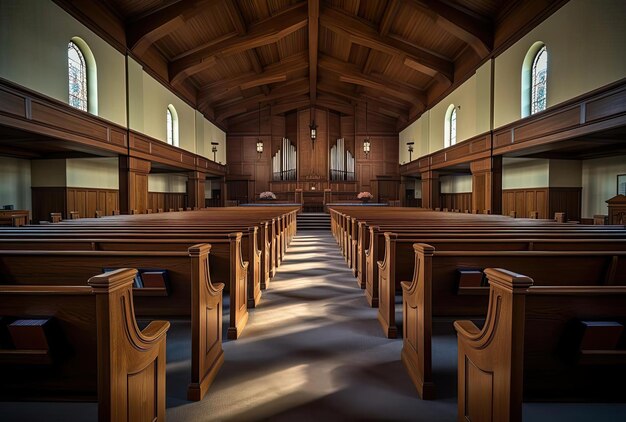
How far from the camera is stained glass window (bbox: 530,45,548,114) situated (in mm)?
8087

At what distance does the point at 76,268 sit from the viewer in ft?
9.07

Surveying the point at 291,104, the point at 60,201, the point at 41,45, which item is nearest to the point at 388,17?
the point at 41,45

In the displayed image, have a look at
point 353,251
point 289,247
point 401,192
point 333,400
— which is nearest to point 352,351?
point 333,400

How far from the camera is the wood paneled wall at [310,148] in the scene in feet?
64.2

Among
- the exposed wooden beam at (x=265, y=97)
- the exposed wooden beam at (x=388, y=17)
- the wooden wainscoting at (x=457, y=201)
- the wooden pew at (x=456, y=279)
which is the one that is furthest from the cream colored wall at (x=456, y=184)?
the wooden pew at (x=456, y=279)

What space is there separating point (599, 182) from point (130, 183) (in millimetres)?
12635

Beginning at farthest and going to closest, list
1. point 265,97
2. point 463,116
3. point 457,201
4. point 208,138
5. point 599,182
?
point 265,97 → point 208,138 → point 457,201 → point 463,116 → point 599,182

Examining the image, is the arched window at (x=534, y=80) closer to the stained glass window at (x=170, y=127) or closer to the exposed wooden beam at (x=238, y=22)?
the exposed wooden beam at (x=238, y=22)

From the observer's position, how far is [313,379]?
93.7 inches

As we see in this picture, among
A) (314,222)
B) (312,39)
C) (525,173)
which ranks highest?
(312,39)

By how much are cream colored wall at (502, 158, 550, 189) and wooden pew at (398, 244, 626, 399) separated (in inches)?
347

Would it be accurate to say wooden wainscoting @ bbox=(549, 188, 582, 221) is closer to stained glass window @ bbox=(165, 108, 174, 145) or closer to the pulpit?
the pulpit

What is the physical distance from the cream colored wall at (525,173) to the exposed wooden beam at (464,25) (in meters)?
3.44

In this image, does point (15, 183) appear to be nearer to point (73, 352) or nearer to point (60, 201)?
point (60, 201)
